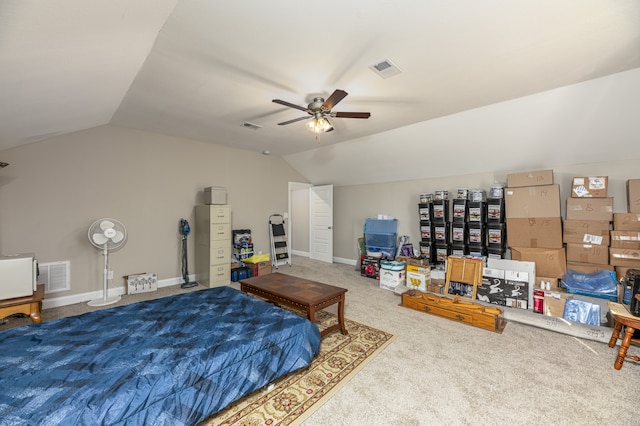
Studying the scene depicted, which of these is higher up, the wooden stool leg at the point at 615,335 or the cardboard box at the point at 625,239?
the cardboard box at the point at 625,239

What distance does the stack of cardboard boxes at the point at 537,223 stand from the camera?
139 inches

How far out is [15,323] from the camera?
307cm

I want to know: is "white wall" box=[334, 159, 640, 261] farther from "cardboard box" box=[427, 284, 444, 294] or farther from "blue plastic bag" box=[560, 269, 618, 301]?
"cardboard box" box=[427, 284, 444, 294]

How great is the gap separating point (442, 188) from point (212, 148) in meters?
4.45

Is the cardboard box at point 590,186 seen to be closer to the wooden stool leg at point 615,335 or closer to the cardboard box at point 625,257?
the cardboard box at point 625,257

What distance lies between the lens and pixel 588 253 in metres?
3.42

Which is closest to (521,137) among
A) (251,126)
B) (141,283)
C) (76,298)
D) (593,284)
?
(593,284)

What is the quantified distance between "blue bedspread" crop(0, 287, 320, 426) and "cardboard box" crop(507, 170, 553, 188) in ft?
11.8

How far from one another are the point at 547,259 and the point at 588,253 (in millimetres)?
446

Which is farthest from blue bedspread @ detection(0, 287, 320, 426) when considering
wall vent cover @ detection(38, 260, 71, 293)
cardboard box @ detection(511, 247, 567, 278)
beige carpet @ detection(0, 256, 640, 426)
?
cardboard box @ detection(511, 247, 567, 278)

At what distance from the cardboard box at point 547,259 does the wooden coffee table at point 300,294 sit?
284 centimetres

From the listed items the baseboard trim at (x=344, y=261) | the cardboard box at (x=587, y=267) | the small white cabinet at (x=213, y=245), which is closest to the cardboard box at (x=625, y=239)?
the cardboard box at (x=587, y=267)

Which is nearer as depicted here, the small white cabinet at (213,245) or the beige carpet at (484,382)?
the beige carpet at (484,382)

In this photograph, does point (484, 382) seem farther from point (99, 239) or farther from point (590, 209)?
point (99, 239)
